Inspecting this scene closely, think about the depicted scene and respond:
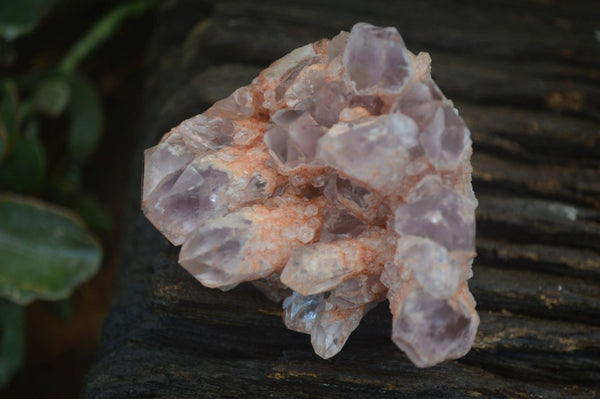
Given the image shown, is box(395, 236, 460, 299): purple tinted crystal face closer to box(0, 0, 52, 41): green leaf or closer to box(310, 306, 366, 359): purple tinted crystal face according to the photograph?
box(310, 306, 366, 359): purple tinted crystal face

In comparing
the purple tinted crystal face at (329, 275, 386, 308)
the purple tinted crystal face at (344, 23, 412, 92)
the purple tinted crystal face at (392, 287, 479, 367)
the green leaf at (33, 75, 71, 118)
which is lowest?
the green leaf at (33, 75, 71, 118)

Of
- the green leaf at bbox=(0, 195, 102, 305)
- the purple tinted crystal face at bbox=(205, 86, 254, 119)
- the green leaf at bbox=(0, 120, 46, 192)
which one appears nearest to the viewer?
the purple tinted crystal face at bbox=(205, 86, 254, 119)

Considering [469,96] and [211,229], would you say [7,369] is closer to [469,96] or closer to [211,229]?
[211,229]

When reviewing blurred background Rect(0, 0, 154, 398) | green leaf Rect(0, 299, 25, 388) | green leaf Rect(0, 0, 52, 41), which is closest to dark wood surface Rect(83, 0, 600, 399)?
blurred background Rect(0, 0, 154, 398)

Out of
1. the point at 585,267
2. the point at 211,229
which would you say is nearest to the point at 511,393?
the point at 585,267

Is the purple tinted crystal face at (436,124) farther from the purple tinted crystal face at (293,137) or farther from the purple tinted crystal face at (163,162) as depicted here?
the purple tinted crystal face at (163,162)

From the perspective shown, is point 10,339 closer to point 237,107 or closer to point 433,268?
point 237,107
